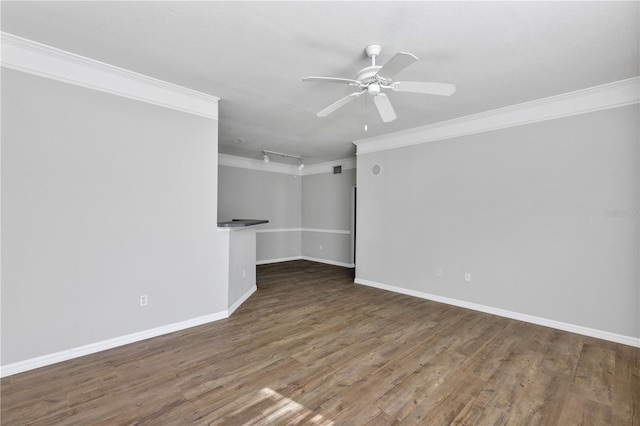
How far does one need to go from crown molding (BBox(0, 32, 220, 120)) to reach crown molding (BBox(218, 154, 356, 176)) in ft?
11.1

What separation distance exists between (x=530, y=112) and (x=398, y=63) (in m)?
2.63

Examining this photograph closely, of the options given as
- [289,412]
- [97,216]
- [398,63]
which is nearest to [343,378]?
[289,412]

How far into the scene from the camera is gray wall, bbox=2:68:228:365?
7.57ft

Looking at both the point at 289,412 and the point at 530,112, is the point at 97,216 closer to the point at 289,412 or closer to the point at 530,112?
the point at 289,412

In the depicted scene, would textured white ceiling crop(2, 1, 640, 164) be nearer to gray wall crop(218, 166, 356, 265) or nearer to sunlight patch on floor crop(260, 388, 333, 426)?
sunlight patch on floor crop(260, 388, 333, 426)

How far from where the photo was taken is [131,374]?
2305mm

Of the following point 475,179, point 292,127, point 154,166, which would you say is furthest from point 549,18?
point 154,166

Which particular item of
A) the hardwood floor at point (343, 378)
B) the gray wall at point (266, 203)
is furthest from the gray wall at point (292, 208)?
the hardwood floor at point (343, 378)

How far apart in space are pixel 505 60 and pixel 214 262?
12.0 ft

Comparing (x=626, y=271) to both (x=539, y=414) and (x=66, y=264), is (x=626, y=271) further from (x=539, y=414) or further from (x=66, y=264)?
(x=66, y=264)

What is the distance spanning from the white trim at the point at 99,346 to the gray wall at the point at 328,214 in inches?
160

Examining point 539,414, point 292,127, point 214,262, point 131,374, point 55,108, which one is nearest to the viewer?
point 539,414

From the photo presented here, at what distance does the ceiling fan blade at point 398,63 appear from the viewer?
5.81 ft

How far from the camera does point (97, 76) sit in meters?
2.65
